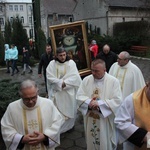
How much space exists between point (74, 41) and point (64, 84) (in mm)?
3566

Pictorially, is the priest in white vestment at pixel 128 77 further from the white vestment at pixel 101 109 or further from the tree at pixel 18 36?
the tree at pixel 18 36

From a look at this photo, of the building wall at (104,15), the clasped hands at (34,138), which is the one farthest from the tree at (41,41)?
the clasped hands at (34,138)

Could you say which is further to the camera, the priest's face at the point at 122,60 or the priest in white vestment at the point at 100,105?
the priest's face at the point at 122,60

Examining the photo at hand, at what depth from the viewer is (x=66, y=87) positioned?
5.52 meters

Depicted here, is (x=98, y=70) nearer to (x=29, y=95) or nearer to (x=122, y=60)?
(x=29, y=95)

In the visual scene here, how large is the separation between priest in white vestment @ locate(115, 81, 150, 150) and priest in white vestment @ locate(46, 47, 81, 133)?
9.00 ft

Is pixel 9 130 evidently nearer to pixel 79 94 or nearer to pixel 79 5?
pixel 79 94

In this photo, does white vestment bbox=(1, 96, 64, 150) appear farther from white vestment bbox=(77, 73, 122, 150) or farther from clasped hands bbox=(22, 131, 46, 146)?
white vestment bbox=(77, 73, 122, 150)

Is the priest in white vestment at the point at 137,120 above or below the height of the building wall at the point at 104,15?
below

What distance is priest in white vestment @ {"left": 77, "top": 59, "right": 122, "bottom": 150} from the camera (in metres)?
4.05

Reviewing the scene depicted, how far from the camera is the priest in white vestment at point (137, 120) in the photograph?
8.61ft

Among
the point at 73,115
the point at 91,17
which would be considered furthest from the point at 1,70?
the point at 91,17

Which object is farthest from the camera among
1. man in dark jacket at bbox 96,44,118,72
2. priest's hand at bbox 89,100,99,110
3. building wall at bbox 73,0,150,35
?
building wall at bbox 73,0,150,35

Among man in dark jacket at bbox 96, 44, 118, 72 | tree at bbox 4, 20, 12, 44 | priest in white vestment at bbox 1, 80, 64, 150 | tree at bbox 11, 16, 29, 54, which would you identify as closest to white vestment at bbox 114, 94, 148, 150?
priest in white vestment at bbox 1, 80, 64, 150
